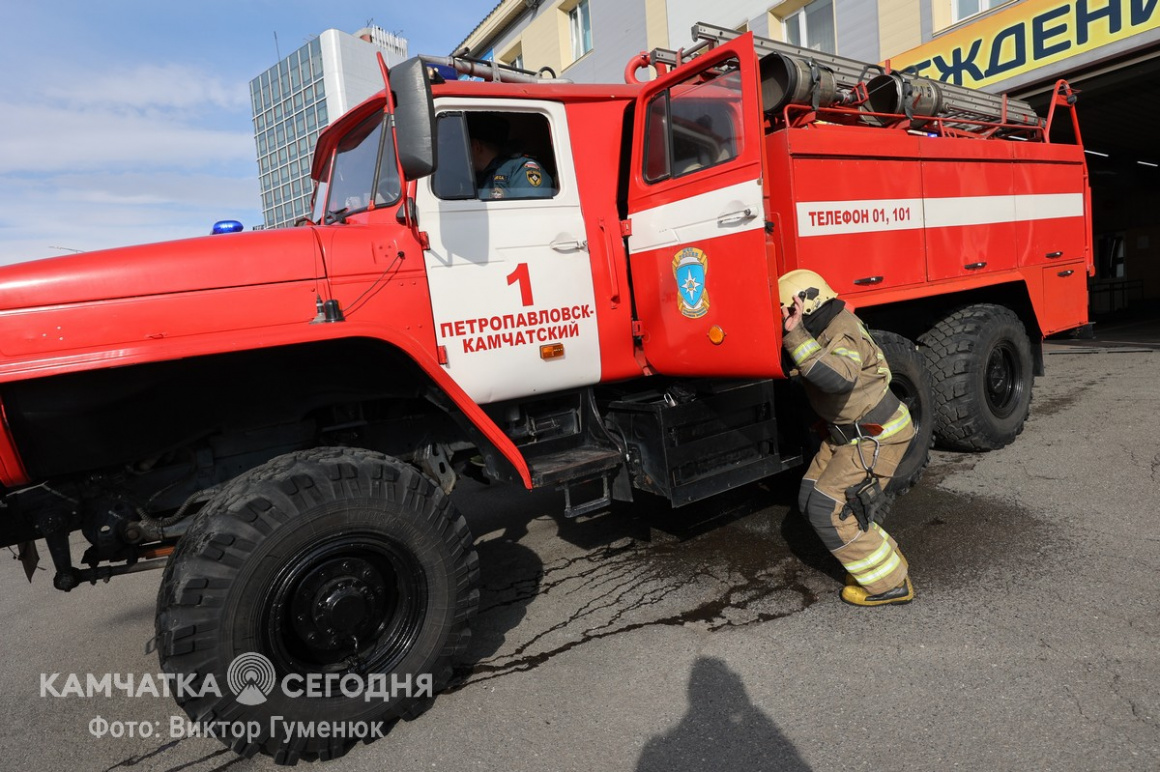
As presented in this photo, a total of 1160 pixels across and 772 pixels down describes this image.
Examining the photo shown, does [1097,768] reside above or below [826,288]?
below

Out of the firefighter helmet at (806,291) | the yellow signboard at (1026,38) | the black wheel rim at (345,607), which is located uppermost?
the yellow signboard at (1026,38)

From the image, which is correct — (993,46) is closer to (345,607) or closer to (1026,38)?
(1026,38)

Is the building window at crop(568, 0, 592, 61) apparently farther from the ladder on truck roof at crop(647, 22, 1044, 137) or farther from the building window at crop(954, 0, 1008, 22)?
the ladder on truck roof at crop(647, 22, 1044, 137)

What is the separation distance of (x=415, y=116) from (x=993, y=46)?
28.1 ft

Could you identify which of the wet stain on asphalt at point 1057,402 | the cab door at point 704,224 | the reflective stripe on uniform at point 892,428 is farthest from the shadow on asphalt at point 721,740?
the wet stain on asphalt at point 1057,402

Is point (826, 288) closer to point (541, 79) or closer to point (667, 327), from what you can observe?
point (667, 327)

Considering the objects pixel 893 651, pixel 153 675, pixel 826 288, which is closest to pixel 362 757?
pixel 153 675

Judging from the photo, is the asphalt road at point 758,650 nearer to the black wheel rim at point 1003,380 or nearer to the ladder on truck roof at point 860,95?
the black wheel rim at point 1003,380

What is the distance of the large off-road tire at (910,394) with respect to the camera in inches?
178

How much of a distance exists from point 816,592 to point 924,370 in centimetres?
198

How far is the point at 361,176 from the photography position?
350 centimetres

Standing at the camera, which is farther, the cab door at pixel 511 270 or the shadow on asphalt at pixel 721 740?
the cab door at pixel 511 270

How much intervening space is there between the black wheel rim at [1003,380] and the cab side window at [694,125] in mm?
3141

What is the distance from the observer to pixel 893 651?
2.96m
